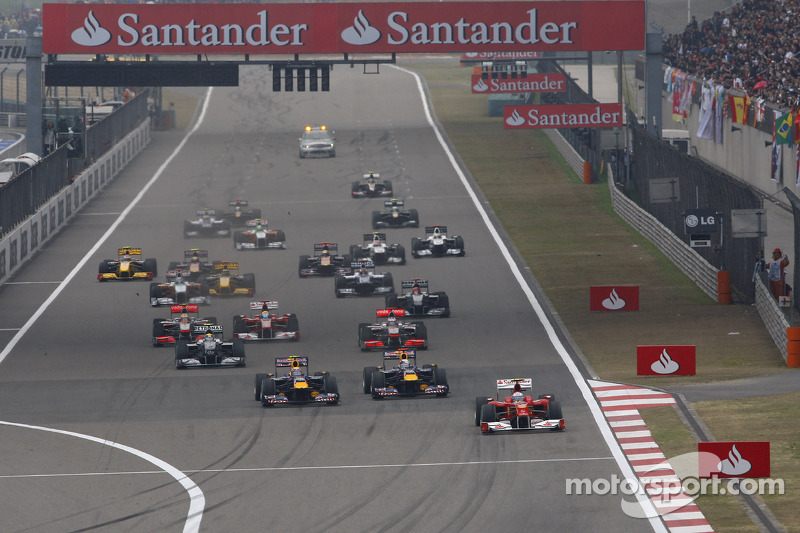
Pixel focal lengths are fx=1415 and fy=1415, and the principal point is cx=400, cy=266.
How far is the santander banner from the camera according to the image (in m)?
47.5

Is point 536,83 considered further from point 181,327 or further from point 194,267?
point 181,327

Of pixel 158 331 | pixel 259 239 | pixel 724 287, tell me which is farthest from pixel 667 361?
pixel 259 239

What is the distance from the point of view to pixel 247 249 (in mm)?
45688

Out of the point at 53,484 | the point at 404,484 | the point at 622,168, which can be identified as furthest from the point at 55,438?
the point at 622,168

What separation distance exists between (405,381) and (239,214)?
24918 millimetres

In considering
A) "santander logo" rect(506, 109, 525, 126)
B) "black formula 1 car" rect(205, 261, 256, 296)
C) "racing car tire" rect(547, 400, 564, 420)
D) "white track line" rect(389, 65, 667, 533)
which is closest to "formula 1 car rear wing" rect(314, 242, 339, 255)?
"black formula 1 car" rect(205, 261, 256, 296)

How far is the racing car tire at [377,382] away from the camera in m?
26.1

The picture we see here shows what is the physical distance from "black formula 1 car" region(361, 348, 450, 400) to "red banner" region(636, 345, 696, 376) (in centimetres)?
393

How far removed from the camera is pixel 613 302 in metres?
35.0

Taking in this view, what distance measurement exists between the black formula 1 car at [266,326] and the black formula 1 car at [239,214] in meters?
17.2

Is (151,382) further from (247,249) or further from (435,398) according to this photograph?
(247,249)

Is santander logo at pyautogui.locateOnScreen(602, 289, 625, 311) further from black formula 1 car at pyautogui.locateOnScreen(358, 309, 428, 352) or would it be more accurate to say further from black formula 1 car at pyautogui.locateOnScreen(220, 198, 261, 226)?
black formula 1 car at pyautogui.locateOnScreen(220, 198, 261, 226)

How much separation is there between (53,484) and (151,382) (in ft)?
24.2

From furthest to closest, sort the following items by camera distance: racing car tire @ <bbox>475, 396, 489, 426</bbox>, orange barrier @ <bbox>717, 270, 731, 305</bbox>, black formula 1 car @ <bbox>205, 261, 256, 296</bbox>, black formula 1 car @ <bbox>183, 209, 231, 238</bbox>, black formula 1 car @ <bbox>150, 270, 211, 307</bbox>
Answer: black formula 1 car @ <bbox>183, 209, 231, 238</bbox> → black formula 1 car @ <bbox>205, 261, 256, 296</bbox> → black formula 1 car @ <bbox>150, 270, 211, 307</bbox> → orange barrier @ <bbox>717, 270, 731, 305</bbox> → racing car tire @ <bbox>475, 396, 489, 426</bbox>
